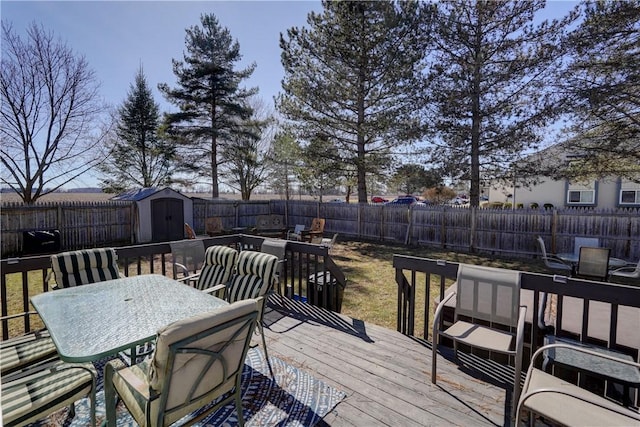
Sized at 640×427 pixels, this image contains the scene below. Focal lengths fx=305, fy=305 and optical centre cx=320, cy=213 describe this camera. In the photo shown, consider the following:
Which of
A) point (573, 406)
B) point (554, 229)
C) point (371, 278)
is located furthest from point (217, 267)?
point (554, 229)

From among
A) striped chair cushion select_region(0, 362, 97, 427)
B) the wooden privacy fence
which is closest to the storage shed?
the wooden privacy fence

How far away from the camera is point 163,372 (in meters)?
1.44

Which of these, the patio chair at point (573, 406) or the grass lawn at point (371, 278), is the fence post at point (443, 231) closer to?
the grass lawn at point (371, 278)

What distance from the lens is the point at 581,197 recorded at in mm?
16016

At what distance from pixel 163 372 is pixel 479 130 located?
459 inches

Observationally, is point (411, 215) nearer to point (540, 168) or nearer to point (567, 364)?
point (540, 168)

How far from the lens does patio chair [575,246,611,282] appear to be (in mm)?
5051

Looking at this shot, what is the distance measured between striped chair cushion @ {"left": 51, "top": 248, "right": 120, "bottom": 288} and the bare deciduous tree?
11.2 meters

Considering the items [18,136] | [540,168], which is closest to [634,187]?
[540,168]

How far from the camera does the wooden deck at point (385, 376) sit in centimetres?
214

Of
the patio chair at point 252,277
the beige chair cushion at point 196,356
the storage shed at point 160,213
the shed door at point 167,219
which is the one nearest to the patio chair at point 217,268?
the patio chair at point 252,277

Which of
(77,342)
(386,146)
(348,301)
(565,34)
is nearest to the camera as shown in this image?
(77,342)

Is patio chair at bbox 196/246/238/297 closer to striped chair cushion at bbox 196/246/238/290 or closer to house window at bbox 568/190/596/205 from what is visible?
striped chair cushion at bbox 196/246/238/290

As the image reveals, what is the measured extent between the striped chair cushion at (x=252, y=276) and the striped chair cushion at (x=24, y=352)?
146cm
